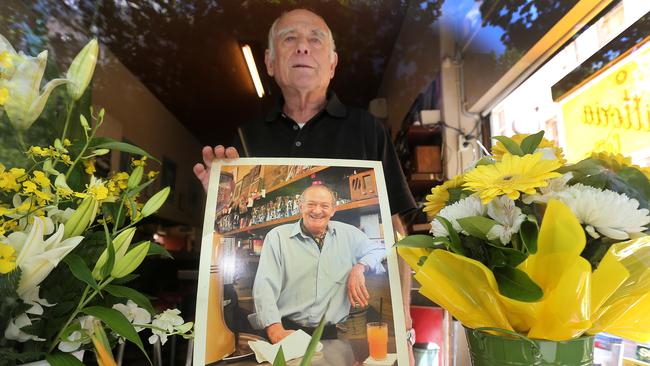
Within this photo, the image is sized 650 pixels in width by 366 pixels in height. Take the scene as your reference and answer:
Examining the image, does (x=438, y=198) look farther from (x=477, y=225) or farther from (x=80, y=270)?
(x=80, y=270)

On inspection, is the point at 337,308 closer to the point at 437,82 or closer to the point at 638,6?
the point at 638,6

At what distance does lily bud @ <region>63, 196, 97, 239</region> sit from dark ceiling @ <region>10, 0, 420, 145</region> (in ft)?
1.53

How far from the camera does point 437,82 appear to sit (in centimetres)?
240

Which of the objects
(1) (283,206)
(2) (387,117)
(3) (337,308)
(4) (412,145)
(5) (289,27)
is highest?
(2) (387,117)

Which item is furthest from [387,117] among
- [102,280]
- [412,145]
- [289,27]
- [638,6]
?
[102,280]

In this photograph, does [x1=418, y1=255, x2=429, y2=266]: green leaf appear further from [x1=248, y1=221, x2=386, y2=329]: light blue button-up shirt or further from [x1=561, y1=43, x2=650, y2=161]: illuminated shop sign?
[x1=561, y1=43, x2=650, y2=161]: illuminated shop sign

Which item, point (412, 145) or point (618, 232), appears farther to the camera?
point (412, 145)

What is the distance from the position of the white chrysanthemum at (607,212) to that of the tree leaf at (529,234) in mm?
39

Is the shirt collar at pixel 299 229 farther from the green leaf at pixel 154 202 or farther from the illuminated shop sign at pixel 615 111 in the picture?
the illuminated shop sign at pixel 615 111

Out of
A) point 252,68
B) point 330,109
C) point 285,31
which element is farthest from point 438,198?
point 252,68

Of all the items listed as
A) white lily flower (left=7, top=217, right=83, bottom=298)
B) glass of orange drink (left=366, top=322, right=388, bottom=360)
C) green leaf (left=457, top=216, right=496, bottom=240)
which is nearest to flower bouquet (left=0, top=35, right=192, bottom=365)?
white lily flower (left=7, top=217, right=83, bottom=298)

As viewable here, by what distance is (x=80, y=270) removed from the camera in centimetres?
36

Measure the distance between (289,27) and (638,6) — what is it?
3.33 ft

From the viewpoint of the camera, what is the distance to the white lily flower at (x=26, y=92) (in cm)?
41
